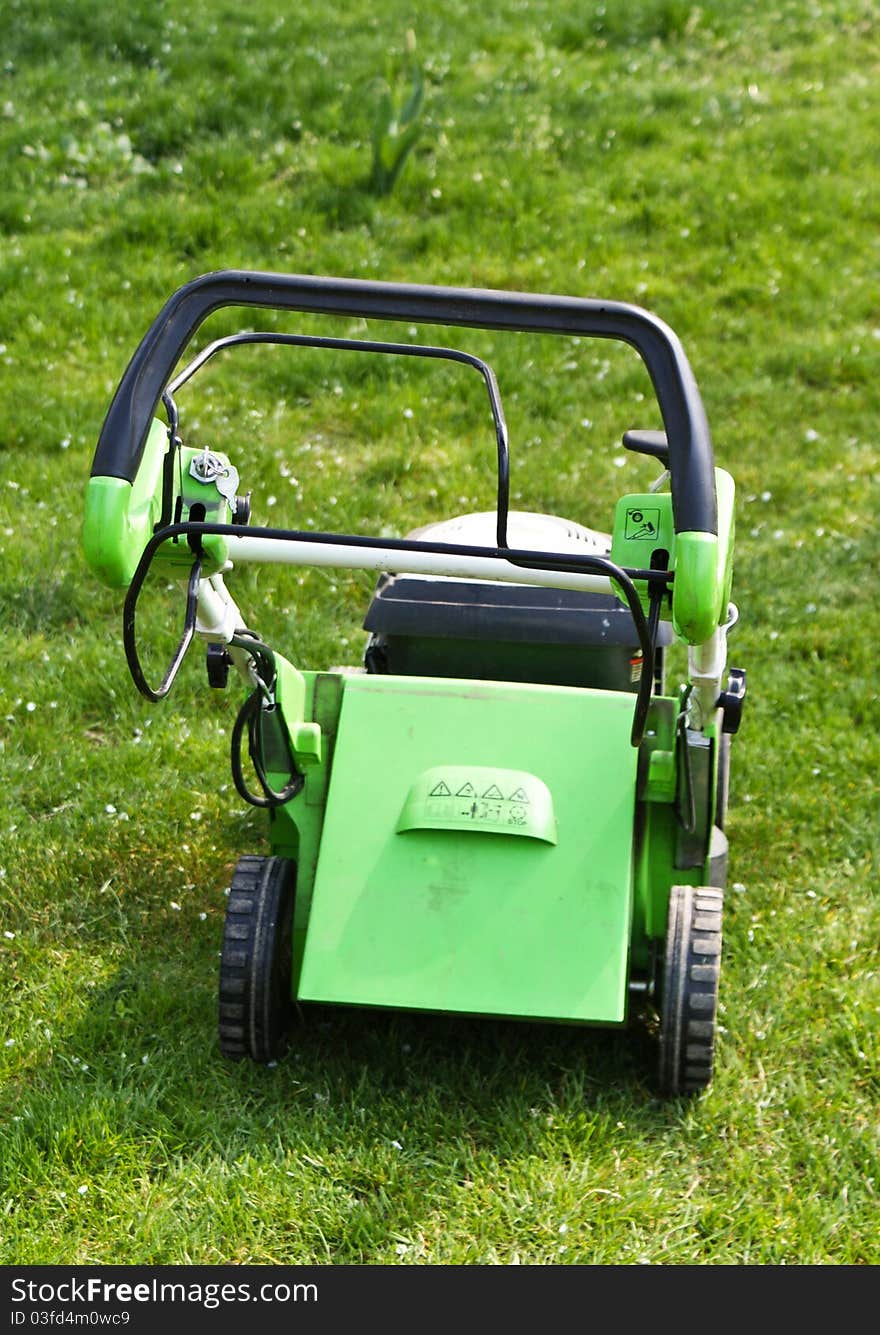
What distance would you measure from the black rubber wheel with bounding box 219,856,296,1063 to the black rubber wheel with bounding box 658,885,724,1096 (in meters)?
0.80

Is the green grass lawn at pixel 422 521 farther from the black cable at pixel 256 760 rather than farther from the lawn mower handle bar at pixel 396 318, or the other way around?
the lawn mower handle bar at pixel 396 318

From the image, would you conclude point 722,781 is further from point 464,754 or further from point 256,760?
point 256,760

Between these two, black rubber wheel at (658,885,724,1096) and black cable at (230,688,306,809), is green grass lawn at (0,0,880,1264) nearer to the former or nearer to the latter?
black rubber wheel at (658,885,724,1096)

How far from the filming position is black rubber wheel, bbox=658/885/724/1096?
323 centimetres

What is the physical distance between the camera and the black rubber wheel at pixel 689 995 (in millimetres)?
3234

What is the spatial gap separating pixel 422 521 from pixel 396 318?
280 centimetres

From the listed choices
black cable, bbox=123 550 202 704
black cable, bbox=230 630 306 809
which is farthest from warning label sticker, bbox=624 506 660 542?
black cable, bbox=230 630 306 809

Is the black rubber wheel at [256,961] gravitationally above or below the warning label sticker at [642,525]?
below

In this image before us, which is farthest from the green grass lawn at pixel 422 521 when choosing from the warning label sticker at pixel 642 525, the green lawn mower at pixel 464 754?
the warning label sticker at pixel 642 525

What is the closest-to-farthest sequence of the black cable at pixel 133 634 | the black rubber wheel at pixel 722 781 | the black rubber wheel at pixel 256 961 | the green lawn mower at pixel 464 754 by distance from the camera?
1. the black cable at pixel 133 634
2. the green lawn mower at pixel 464 754
3. the black rubber wheel at pixel 256 961
4. the black rubber wheel at pixel 722 781

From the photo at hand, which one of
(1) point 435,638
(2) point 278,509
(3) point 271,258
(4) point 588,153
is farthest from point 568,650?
(4) point 588,153

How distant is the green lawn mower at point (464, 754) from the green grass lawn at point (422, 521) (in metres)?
0.27
